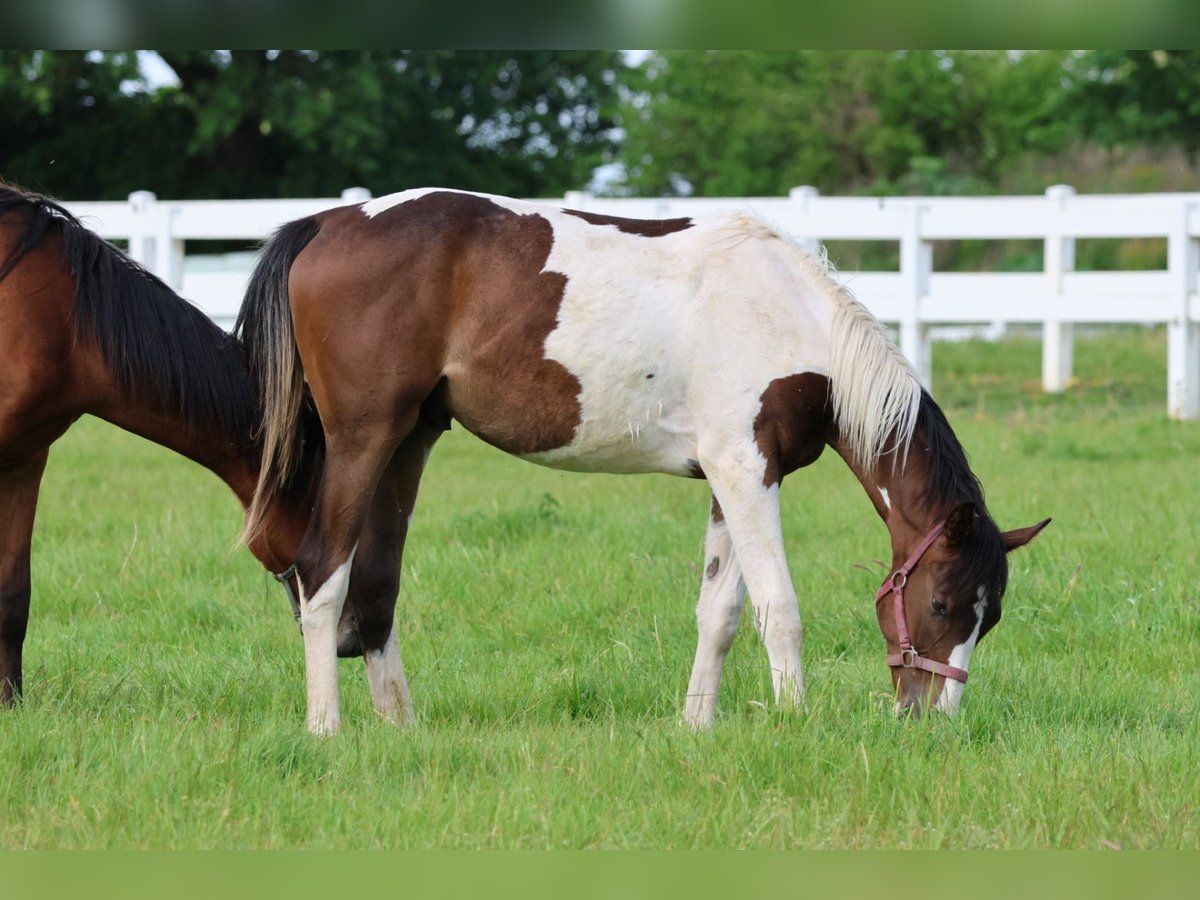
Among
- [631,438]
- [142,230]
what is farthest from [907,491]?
[142,230]

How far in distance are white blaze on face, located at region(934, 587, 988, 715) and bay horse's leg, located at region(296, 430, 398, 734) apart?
6.17ft

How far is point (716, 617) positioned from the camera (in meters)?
4.53

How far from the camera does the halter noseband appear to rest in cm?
432

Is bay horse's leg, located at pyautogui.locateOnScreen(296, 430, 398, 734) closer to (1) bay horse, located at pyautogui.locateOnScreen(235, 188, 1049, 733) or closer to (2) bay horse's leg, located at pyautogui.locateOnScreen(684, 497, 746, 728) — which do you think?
(1) bay horse, located at pyautogui.locateOnScreen(235, 188, 1049, 733)

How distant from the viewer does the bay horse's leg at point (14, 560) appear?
471cm

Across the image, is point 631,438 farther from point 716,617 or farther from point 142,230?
point 142,230

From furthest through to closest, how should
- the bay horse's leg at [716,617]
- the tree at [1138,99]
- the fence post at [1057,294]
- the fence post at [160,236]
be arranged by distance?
the tree at [1138,99]
the fence post at [160,236]
the fence post at [1057,294]
the bay horse's leg at [716,617]

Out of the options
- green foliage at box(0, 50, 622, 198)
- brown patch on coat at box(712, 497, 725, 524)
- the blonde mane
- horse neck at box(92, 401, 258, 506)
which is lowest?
brown patch on coat at box(712, 497, 725, 524)

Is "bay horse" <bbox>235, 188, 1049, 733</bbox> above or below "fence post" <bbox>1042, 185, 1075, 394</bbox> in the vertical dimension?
below

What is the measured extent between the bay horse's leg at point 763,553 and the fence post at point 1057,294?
8054 mm

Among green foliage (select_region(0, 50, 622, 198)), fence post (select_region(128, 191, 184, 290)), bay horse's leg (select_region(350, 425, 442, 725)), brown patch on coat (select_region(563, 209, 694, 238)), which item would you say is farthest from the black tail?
green foliage (select_region(0, 50, 622, 198))

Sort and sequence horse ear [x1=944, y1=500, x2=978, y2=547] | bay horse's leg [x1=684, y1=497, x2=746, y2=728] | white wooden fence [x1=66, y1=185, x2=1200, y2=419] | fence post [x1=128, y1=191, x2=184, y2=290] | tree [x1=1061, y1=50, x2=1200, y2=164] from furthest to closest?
tree [x1=1061, y1=50, x2=1200, y2=164] < fence post [x1=128, y1=191, x2=184, y2=290] < white wooden fence [x1=66, y1=185, x2=1200, y2=419] < bay horse's leg [x1=684, y1=497, x2=746, y2=728] < horse ear [x1=944, y1=500, x2=978, y2=547]

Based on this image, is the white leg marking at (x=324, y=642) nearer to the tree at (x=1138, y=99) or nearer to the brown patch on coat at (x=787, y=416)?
the brown patch on coat at (x=787, y=416)

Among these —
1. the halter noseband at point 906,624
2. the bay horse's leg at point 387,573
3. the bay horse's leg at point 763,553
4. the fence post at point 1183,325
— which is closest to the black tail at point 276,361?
the bay horse's leg at point 387,573
